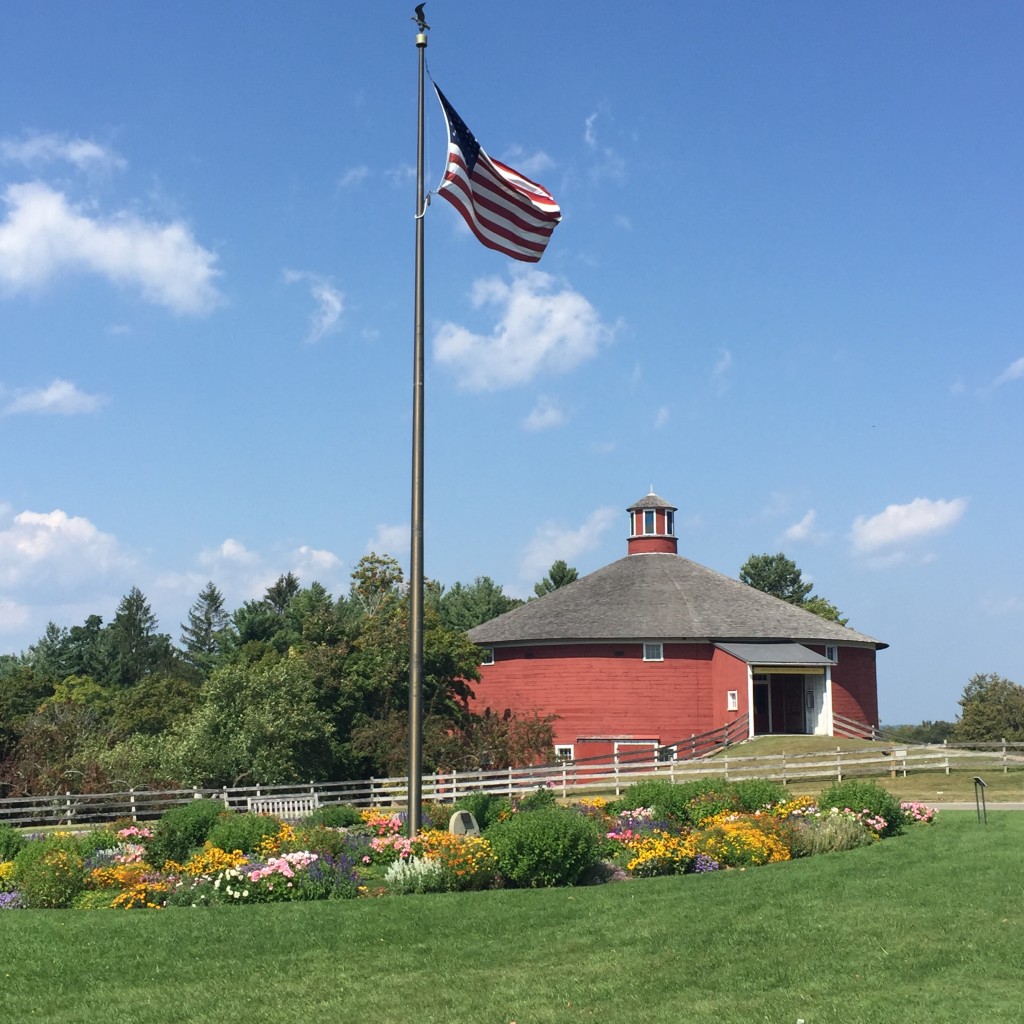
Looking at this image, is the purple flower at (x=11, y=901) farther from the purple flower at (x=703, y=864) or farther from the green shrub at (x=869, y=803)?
the green shrub at (x=869, y=803)

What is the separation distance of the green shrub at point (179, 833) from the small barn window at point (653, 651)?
3128 cm

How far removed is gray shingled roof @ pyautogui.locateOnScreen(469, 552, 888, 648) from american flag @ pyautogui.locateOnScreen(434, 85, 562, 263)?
3243cm

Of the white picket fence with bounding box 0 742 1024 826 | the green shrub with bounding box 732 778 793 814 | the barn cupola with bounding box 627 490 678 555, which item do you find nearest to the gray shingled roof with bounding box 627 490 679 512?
the barn cupola with bounding box 627 490 678 555

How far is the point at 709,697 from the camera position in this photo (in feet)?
164

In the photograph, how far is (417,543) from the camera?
18.0 metres

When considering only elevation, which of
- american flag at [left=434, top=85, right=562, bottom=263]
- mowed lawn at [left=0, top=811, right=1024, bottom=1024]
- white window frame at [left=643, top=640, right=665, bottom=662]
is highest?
american flag at [left=434, top=85, right=562, bottom=263]

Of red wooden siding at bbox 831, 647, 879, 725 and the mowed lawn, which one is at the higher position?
Answer: red wooden siding at bbox 831, 647, 879, 725

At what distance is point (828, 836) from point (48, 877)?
11885mm

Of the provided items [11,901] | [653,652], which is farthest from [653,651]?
[11,901]

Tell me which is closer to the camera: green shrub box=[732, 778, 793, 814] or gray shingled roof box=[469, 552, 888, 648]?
green shrub box=[732, 778, 793, 814]

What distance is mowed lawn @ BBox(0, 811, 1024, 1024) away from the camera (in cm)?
997

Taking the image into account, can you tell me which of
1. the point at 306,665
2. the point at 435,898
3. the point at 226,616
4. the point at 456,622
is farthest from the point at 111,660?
the point at 435,898

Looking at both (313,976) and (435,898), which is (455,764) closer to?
(435,898)

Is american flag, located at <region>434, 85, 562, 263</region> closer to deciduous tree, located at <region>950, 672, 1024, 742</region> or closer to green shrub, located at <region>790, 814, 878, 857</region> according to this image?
green shrub, located at <region>790, 814, 878, 857</region>
